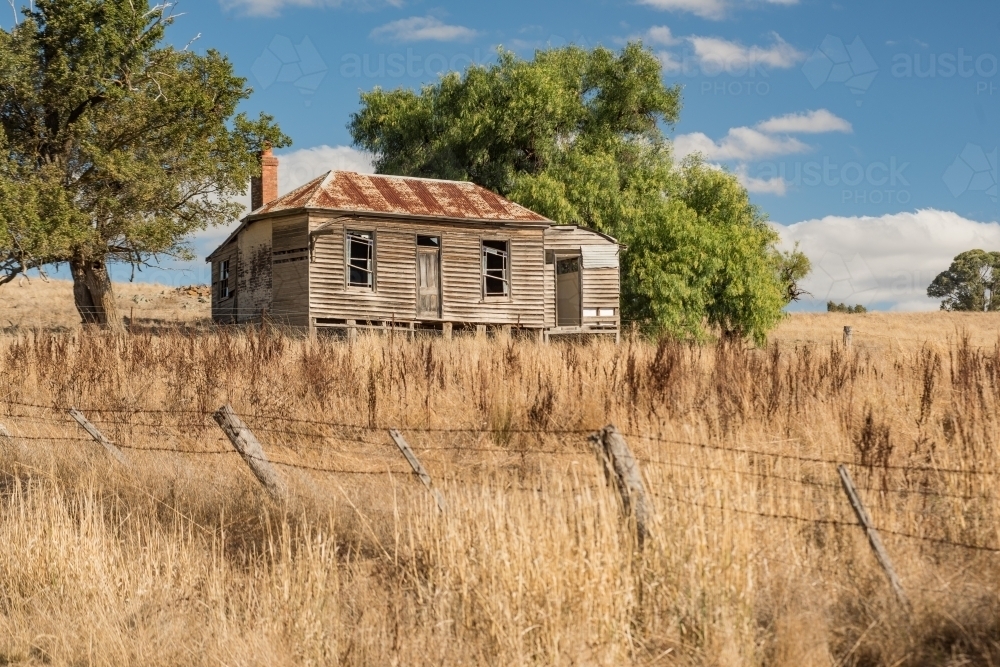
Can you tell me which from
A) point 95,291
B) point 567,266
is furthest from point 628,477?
point 567,266

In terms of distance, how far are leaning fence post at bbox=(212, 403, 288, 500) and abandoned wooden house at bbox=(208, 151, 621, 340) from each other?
1721cm

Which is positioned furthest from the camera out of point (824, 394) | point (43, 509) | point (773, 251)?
point (773, 251)

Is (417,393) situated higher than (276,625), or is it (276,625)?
(417,393)

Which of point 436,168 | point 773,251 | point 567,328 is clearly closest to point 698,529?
point 567,328

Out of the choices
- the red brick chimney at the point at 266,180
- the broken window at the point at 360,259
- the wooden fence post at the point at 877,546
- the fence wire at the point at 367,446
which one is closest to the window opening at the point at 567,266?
the broken window at the point at 360,259

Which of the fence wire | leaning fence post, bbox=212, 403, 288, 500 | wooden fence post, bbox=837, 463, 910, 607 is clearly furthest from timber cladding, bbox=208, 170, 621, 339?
wooden fence post, bbox=837, 463, 910, 607

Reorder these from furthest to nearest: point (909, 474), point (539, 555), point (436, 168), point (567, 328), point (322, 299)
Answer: point (436, 168) < point (567, 328) < point (322, 299) < point (909, 474) < point (539, 555)

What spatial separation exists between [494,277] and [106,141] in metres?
11.1

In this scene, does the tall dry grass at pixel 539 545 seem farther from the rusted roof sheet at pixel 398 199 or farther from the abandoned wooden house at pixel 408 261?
the rusted roof sheet at pixel 398 199

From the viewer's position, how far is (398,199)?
2784cm

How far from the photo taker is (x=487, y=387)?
42.1ft

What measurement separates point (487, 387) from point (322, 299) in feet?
46.8

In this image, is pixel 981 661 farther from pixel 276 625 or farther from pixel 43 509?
pixel 43 509

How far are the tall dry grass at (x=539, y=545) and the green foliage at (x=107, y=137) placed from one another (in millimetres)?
16232
